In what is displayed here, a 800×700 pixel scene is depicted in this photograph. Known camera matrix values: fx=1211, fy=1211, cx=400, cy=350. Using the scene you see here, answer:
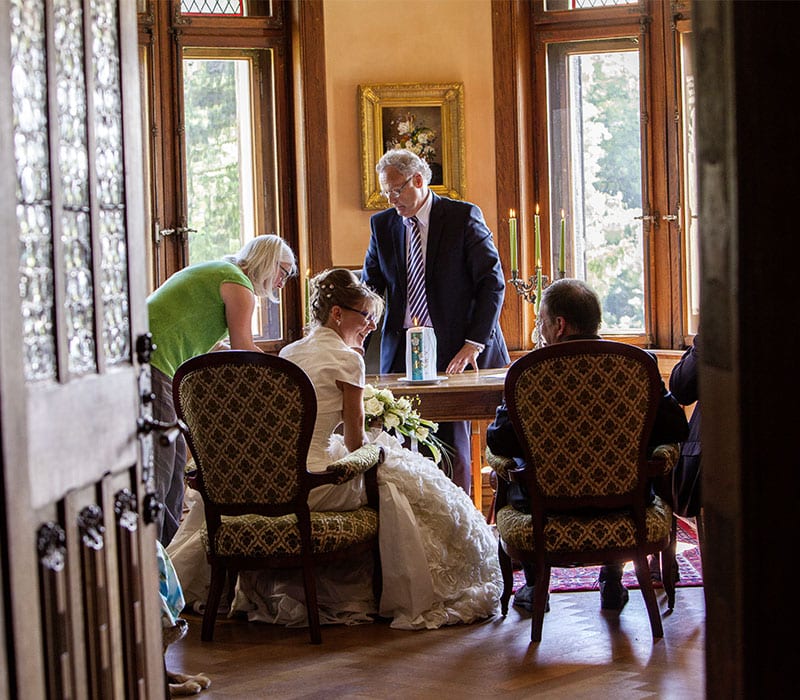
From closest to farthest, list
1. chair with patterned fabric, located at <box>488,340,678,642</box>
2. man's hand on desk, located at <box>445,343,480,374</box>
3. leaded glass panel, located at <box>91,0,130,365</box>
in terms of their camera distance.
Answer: leaded glass panel, located at <box>91,0,130,365</box>, chair with patterned fabric, located at <box>488,340,678,642</box>, man's hand on desk, located at <box>445,343,480,374</box>

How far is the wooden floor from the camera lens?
3.30 metres

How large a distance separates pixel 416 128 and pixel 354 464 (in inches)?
134

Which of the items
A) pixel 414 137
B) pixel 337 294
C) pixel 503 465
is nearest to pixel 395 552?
pixel 503 465

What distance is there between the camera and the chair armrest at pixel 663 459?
12.2ft

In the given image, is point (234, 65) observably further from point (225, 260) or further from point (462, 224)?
point (225, 260)

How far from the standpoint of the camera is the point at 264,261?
4.51 m

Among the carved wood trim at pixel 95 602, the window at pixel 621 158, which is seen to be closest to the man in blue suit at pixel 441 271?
the window at pixel 621 158

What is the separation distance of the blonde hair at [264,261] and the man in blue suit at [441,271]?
3.50 ft

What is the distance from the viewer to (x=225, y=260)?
14.8 ft

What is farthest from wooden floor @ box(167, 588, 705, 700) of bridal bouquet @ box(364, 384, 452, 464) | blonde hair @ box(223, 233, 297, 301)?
blonde hair @ box(223, 233, 297, 301)

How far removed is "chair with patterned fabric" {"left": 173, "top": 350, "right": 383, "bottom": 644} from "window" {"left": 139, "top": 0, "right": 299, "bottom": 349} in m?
3.02

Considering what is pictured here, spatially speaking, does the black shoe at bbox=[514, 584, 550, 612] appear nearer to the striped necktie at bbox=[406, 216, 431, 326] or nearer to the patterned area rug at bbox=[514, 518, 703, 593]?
the patterned area rug at bbox=[514, 518, 703, 593]

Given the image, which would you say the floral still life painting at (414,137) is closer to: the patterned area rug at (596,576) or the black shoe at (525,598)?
the patterned area rug at (596,576)

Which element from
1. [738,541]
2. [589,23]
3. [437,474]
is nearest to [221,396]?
[437,474]
